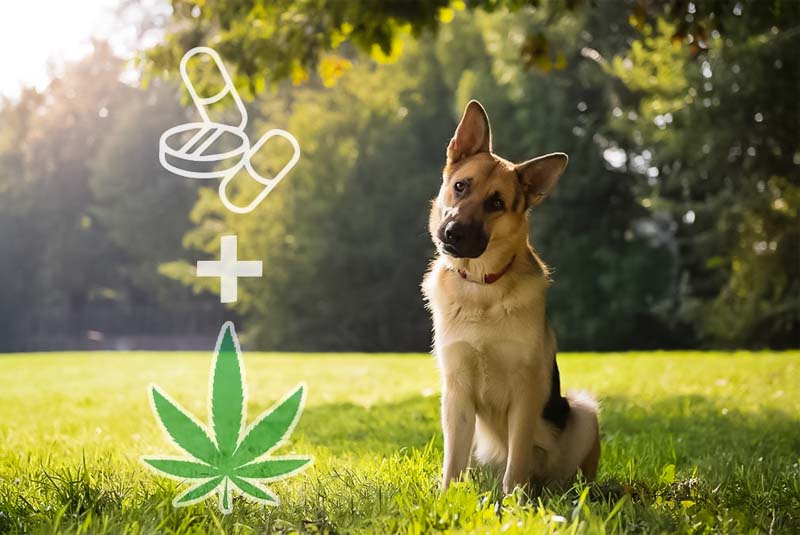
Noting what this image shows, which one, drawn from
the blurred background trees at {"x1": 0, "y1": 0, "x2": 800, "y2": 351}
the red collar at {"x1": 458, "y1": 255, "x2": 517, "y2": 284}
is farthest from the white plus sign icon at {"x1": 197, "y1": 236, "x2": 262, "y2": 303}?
the blurred background trees at {"x1": 0, "y1": 0, "x2": 800, "y2": 351}

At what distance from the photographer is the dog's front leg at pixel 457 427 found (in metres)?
3.99

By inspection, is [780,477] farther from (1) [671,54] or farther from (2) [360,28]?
(1) [671,54]

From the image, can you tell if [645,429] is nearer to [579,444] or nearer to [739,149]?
[579,444]

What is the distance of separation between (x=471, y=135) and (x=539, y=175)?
39cm

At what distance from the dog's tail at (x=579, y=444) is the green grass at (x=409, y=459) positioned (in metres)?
0.12

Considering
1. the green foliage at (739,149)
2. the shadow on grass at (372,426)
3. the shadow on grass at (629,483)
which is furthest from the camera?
the green foliage at (739,149)

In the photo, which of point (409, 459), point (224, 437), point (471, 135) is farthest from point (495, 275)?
point (224, 437)

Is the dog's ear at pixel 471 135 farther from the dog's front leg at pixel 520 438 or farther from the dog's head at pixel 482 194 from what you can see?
the dog's front leg at pixel 520 438

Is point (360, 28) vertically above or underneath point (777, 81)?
underneath

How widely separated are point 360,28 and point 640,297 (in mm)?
20104

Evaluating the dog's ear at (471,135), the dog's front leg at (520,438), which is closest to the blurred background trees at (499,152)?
the dog's ear at (471,135)

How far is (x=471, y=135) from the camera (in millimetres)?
4172

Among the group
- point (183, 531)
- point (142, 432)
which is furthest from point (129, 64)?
point (183, 531)

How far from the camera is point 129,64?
9.30 m
